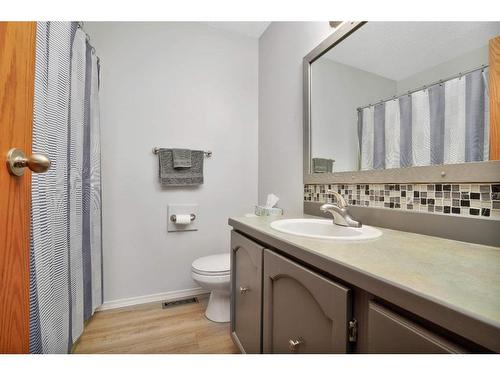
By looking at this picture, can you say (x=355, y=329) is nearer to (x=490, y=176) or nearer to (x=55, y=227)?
(x=490, y=176)

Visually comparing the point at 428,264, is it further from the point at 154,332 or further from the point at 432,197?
the point at 154,332

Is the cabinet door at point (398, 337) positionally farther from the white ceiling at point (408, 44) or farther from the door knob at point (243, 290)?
the white ceiling at point (408, 44)

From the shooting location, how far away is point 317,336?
1.98 ft

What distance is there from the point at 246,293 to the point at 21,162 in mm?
894

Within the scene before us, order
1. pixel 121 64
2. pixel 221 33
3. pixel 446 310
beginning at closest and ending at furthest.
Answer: pixel 446 310 < pixel 121 64 < pixel 221 33

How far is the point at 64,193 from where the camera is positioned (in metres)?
1.05

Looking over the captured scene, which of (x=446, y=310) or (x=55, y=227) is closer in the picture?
(x=446, y=310)

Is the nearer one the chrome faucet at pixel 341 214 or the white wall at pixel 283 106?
the chrome faucet at pixel 341 214

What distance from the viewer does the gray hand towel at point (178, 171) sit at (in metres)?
1.74

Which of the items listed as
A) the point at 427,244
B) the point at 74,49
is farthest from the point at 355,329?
the point at 74,49

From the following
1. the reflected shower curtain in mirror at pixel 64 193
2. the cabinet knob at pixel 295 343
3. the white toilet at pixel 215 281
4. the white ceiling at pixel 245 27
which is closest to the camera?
the cabinet knob at pixel 295 343

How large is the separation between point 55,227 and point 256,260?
2.80ft

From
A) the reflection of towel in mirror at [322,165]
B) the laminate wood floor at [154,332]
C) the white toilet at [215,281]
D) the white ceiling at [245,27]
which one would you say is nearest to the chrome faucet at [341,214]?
the reflection of towel in mirror at [322,165]

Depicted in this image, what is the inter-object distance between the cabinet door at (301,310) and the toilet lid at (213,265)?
65 cm
